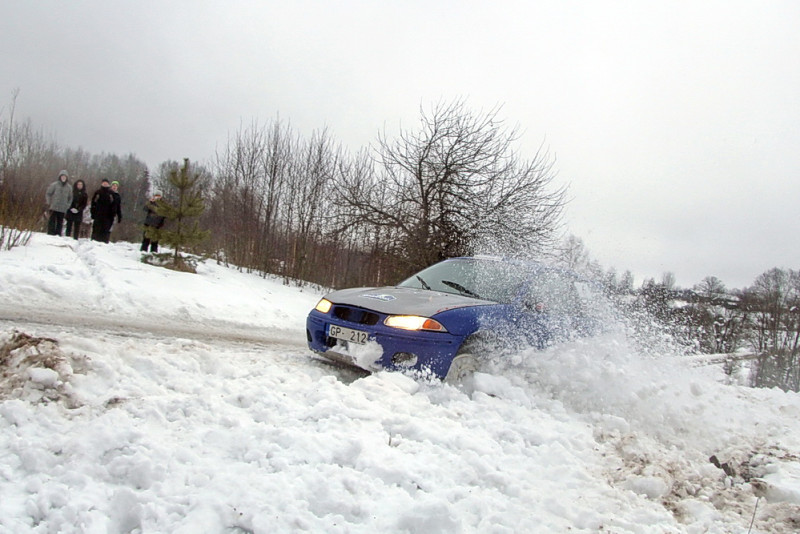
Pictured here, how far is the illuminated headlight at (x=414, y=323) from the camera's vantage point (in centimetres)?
409

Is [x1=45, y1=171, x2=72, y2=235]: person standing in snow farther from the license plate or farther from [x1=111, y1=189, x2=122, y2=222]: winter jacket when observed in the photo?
the license plate

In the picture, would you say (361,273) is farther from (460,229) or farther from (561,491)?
(561,491)

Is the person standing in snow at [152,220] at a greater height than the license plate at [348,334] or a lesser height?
greater

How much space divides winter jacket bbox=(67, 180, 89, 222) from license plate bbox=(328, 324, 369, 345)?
11.6 m

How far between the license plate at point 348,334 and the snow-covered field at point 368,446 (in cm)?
40

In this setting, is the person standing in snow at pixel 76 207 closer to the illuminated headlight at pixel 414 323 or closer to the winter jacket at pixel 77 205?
the winter jacket at pixel 77 205

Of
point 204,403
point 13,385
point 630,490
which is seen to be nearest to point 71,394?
point 13,385

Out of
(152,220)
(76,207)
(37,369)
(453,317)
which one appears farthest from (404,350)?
(76,207)

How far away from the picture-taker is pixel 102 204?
12719 millimetres

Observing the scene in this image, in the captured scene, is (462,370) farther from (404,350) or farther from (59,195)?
(59,195)

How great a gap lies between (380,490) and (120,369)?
6.95ft

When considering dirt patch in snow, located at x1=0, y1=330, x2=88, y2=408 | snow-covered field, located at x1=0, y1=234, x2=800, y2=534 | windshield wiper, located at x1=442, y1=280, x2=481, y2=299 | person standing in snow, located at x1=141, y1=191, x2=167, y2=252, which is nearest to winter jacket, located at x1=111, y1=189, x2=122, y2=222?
person standing in snow, located at x1=141, y1=191, x2=167, y2=252

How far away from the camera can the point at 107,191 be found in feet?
41.7

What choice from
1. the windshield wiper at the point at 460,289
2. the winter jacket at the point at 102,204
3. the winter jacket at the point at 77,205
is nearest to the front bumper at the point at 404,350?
the windshield wiper at the point at 460,289
